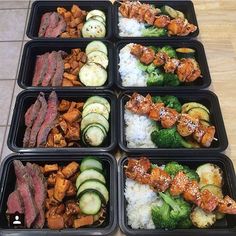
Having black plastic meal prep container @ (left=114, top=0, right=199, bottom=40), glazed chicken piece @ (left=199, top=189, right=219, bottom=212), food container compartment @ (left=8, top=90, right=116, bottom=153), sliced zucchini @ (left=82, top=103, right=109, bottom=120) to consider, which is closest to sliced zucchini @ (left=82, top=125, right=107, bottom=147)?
food container compartment @ (left=8, top=90, right=116, bottom=153)

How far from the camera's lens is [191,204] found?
2.12m

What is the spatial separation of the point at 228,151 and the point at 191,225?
61cm

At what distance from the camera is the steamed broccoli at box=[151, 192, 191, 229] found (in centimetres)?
202

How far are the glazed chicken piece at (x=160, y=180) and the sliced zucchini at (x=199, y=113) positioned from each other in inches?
21.6

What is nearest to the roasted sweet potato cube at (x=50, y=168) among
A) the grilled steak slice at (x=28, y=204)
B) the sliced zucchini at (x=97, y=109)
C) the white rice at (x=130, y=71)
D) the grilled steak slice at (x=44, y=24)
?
the grilled steak slice at (x=28, y=204)

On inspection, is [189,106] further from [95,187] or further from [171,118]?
[95,187]

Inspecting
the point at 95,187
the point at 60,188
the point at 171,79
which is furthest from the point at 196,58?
the point at 60,188

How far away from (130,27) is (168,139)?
3.78 feet

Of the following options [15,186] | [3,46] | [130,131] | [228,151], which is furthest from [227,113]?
[3,46]

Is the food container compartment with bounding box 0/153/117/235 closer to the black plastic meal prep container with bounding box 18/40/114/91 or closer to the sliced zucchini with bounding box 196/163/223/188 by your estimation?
the sliced zucchini with bounding box 196/163/223/188

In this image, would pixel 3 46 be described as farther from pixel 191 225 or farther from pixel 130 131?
pixel 191 225

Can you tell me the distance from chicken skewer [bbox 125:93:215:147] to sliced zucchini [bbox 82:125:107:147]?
289mm

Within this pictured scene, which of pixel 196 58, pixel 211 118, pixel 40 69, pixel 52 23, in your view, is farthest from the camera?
pixel 52 23

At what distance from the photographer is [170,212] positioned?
80.7 inches
